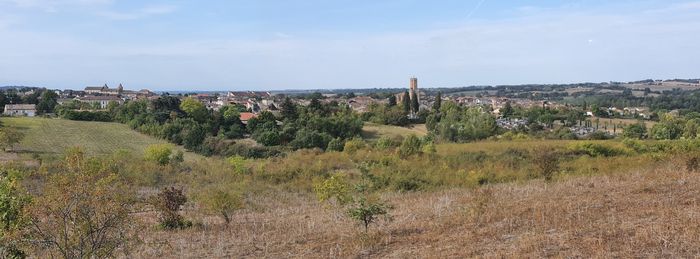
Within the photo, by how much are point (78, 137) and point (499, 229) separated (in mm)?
40674

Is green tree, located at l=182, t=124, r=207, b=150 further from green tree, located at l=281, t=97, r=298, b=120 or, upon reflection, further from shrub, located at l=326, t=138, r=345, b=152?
green tree, located at l=281, t=97, r=298, b=120

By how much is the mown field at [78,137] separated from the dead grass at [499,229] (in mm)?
27455

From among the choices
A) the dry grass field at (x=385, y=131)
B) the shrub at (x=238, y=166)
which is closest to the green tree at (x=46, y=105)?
the dry grass field at (x=385, y=131)

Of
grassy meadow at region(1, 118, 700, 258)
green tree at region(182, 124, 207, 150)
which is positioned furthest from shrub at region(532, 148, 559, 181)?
green tree at region(182, 124, 207, 150)

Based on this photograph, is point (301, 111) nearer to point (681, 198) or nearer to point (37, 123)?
point (37, 123)

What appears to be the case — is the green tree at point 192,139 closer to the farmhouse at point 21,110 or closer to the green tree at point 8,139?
the green tree at point 8,139

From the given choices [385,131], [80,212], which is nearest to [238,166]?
[80,212]

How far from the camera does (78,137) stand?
40.7 meters

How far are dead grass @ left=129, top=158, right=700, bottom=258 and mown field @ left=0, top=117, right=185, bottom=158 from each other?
27.5 meters

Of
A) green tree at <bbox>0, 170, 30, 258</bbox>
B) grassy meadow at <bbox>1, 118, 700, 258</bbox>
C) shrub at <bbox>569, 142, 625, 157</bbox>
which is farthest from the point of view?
shrub at <bbox>569, 142, 625, 157</bbox>

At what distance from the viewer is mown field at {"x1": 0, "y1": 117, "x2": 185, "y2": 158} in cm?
3464

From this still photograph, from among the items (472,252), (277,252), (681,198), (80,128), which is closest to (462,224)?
(472,252)

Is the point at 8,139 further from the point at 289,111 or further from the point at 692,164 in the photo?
the point at 692,164

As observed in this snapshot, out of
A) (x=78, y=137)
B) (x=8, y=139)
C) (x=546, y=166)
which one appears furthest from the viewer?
(x=78, y=137)
